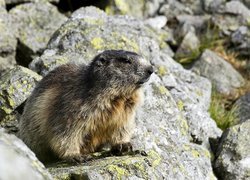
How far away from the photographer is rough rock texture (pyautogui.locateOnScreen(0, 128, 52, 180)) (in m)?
4.43

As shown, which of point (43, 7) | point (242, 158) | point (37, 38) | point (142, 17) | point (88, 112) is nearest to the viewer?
point (88, 112)

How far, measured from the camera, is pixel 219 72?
44.3ft

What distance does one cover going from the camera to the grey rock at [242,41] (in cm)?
1482

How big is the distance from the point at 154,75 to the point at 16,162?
5416mm

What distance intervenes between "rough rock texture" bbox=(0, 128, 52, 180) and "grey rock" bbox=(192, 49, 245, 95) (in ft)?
28.0

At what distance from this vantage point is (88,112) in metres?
7.39

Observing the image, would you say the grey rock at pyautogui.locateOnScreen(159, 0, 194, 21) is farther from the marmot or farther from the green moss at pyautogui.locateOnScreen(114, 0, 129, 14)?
the marmot

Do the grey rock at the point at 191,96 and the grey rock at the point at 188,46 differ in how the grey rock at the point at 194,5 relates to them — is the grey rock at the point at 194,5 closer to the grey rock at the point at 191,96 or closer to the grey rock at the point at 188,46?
the grey rock at the point at 188,46

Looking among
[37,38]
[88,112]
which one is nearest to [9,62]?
[37,38]

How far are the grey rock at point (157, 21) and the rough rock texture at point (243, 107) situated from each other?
11.5ft

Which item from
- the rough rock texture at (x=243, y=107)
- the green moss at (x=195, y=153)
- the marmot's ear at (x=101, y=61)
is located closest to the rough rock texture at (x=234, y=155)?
the green moss at (x=195, y=153)

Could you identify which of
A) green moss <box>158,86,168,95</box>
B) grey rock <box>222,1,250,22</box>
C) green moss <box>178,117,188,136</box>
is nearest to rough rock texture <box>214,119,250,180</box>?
green moss <box>178,117,188,136</box>

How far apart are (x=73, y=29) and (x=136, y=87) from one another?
2.97 meters

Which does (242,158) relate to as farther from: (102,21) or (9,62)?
(9,62)
